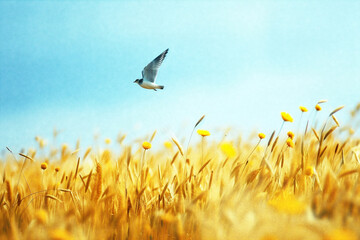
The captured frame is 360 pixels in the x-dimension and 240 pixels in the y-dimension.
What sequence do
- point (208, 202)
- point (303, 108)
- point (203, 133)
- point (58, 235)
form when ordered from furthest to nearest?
point (303, 108) → point (203, 133) → point (208, 202) → point (58, 235)

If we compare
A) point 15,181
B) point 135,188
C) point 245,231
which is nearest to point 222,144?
point 135,188

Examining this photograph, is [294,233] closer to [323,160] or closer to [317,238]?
[317,238]

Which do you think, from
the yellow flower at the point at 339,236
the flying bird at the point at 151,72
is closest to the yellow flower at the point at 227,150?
the yellow flower at the point at 339,236

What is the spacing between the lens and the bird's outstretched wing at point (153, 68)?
2.89m

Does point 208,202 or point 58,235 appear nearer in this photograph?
point 58,235

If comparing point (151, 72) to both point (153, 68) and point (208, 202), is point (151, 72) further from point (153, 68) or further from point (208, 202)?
point (208, 202)

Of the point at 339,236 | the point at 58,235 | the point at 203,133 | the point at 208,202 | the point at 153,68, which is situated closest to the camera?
the point at 339,236

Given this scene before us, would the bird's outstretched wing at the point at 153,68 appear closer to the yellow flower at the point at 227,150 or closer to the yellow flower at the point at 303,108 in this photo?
the yellow flower at the point at 303,108

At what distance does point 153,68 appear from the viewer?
300cm

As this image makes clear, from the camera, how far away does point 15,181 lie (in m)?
1.53

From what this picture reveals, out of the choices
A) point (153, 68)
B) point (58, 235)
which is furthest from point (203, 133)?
point (153, 68)

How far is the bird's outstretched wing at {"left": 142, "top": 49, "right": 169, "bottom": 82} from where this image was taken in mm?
2889

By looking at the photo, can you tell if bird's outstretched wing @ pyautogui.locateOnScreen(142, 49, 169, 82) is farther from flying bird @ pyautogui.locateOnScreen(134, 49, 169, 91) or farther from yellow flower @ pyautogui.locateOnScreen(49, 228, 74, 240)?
yellow flower @ pyautogui.locateOnScreen(49, 228, 74, 240)

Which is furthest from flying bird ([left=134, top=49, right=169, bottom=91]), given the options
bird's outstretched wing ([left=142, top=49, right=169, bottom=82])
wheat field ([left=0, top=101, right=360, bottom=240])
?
wheat field ([left=0, top=101, right=360, bottom=240])
